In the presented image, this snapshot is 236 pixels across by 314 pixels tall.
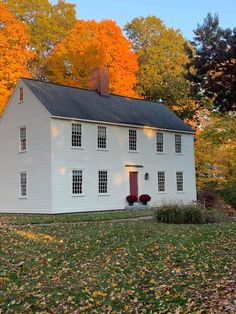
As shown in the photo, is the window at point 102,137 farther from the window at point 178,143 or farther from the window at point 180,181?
the window at point 180,181

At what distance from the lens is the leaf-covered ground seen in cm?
644

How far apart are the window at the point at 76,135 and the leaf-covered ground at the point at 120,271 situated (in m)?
12.3

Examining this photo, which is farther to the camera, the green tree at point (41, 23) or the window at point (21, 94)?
the green tree at point (41, 23)

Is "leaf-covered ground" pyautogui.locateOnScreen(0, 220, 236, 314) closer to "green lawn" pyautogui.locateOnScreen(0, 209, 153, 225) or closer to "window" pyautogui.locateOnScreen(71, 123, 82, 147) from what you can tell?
"green lawn" pyautogui.locateOnScreen(0, 209, 153, 225)

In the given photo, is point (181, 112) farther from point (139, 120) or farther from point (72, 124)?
point (72, 124)

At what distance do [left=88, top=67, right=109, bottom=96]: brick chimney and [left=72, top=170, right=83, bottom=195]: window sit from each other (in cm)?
710

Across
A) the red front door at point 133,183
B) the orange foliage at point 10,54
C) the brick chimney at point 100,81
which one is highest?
the orange foliage at point 10,54

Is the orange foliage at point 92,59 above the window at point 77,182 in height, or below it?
above

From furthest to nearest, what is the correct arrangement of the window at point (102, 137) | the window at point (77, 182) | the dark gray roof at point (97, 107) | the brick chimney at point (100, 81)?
1. the brick chimney at point (100, 81)
2. the window at point (102, 137)
3. the dark gray roof at point (97, 107)
4. the window at point (77, 182)

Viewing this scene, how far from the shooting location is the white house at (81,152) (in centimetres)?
2409

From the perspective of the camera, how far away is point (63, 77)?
3653 cm

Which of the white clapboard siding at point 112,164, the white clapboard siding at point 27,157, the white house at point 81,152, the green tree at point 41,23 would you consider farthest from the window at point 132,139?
the green tree at point 41,23

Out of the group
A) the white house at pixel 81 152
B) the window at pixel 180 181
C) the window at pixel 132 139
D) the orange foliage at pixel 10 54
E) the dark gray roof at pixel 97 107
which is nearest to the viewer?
the white house at pixel 81 152

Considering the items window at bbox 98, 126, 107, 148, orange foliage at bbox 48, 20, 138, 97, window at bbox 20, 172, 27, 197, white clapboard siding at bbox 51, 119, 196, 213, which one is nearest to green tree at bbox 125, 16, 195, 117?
orange foliage at bbox 48, 20, 138, 97
